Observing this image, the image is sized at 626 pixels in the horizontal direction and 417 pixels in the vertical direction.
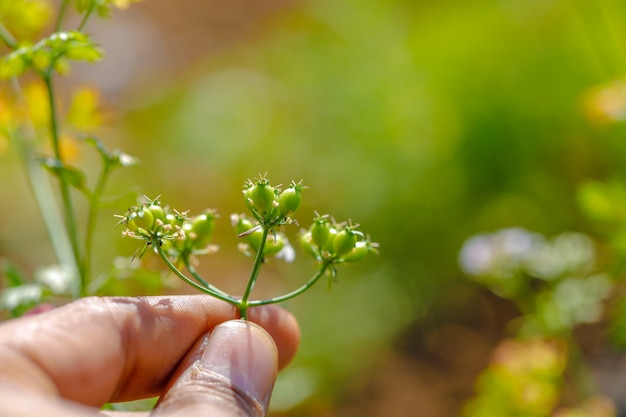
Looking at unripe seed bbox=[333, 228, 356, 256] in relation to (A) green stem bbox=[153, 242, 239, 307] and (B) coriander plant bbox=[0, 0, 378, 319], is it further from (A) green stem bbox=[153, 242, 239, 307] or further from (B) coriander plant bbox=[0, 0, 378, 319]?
(A) green stem bbox=[153, 242, 239, 307]

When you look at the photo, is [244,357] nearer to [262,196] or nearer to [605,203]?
[262,196]

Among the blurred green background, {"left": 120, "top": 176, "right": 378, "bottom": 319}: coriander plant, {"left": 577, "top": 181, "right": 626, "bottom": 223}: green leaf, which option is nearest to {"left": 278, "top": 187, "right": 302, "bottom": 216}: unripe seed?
{"left": 120, "top": 176, "right": 378, "bottom": 319}: coriander plant

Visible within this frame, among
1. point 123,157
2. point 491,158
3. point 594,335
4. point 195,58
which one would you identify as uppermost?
point 195,58

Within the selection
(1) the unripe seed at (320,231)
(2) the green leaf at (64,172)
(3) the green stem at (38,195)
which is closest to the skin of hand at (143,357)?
(1) the unripe seed at (320,231)

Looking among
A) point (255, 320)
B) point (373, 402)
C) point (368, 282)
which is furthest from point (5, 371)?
point (368, 282)

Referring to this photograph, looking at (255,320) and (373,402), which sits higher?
(373,402)

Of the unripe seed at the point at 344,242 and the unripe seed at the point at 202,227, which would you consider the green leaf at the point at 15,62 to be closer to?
the unripe seed at the point at 202,227

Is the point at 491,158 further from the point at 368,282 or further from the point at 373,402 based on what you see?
the point at 373,402
